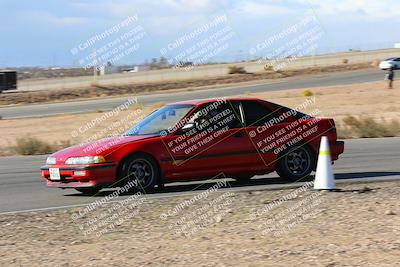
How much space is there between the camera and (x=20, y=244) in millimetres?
8445

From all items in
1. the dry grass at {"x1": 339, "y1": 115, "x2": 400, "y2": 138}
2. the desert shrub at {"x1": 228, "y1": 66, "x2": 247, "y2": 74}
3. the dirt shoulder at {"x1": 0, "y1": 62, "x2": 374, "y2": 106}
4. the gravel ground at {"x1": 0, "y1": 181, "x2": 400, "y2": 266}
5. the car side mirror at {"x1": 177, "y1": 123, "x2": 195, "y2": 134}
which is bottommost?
the dry grass at {"x1": 339, "y1": 115, "x2": 400, "y2": 138}

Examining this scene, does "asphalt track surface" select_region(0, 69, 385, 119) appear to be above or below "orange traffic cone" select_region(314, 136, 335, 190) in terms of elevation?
above

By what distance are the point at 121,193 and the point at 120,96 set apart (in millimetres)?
43653

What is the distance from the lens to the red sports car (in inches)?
480

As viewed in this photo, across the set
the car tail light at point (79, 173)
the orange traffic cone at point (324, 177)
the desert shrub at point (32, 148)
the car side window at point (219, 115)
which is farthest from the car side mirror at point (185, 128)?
the desert shrub at point (32, 148)

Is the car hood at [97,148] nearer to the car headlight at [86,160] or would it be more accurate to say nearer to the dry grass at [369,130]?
the car headlight at [86,160]

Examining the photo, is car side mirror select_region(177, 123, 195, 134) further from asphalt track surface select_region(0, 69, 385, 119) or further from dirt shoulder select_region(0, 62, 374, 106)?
dirt shoulder select_region(0, 62, 374, 106)

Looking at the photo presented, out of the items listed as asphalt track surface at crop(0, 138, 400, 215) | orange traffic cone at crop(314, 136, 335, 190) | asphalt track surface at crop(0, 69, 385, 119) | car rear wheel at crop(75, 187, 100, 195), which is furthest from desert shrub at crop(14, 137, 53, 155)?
asphalt track surface at crop(0, 69, 385, 119)

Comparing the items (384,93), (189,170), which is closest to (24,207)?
(189,170)

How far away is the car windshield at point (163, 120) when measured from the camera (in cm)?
1277

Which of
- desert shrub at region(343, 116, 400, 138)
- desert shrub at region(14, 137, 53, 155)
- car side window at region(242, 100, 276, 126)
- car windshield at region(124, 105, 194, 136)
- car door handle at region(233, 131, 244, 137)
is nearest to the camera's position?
car windshield at region(124, 105, 194, 136)

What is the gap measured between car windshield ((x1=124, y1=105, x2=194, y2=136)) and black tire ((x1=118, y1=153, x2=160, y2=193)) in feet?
1.88

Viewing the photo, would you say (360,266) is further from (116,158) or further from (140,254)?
(116,158)

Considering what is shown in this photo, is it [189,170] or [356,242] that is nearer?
[356,242]
